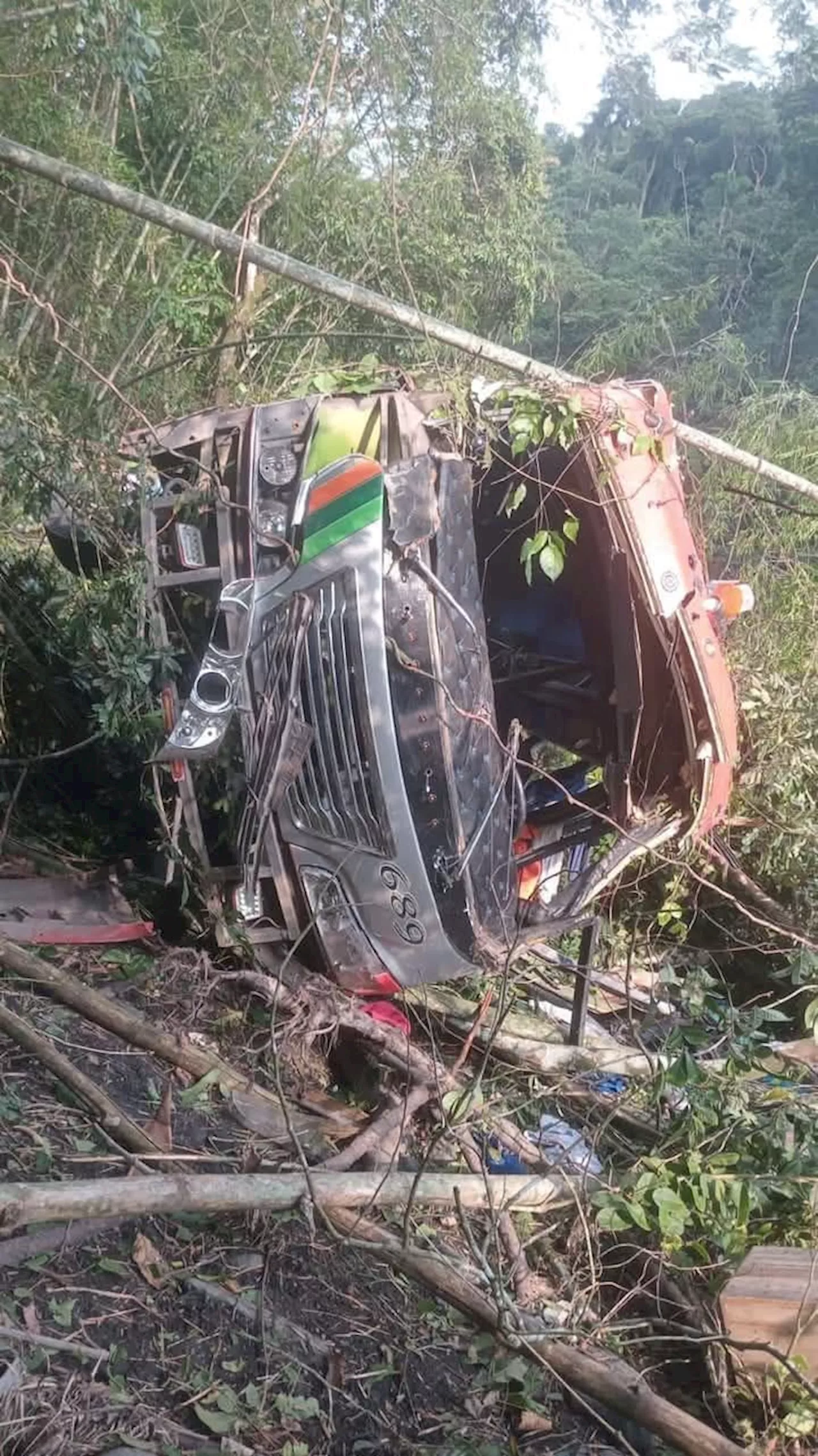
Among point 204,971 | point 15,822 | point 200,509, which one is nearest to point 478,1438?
point 204,971

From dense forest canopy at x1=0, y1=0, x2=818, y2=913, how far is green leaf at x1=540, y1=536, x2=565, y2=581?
2.11 ft

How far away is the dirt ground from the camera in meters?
1.98

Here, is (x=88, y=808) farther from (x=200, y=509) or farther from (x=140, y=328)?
(x=140, y=328)

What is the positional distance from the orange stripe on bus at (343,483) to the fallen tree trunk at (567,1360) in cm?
196

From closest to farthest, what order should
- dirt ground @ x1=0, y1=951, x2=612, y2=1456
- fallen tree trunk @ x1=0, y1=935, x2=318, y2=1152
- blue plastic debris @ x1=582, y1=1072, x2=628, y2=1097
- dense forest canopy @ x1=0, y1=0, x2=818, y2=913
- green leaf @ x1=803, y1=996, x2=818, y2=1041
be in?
1. dirt ground @ x1=0, y1=951, x2=612, y2=1456
2. fallen tree trunk @ x1=0, y1=935, x2=318, y2=1152
3. green leaf @ x1=803, y1=996, x2=818, y2=1041
4. blue plastic debris @ x1=582, y1=1072, x2=628, y2=1097
5. dense forest canopy @ x1=0, y1=0, x2=818, y2=913

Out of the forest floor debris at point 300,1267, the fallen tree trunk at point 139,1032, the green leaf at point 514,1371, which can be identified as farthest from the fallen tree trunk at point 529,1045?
the green leaf at point 514,1371

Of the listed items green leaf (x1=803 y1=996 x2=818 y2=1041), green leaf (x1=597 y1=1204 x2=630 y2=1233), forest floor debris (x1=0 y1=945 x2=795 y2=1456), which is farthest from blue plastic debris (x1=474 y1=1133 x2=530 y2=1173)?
green leaf (x1=803 y1=996 x2=818 y2=1041)

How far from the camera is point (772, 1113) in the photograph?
3168 mm

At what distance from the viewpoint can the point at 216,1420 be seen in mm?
2043

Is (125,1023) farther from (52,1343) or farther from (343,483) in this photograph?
(343,483)

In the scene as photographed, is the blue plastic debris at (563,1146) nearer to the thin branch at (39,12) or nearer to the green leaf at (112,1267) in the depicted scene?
the green leaf at (112,1267)

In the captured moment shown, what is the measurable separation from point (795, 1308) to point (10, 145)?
4.04 metres

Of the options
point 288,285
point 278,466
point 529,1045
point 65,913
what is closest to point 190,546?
point 278,466

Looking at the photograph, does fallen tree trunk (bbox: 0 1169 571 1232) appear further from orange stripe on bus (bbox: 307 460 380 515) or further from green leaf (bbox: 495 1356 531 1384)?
orange stripe on bus (bbox: 307 460 380 515)
